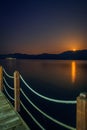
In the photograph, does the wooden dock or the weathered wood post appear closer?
the weathered wood post

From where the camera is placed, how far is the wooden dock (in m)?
4.38

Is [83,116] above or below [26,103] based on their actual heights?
above

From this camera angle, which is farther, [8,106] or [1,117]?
[8,106]

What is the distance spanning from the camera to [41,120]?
11.9 m

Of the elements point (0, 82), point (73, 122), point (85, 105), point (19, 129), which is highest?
point (85, 105)

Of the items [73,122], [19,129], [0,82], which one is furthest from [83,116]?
[73,122]

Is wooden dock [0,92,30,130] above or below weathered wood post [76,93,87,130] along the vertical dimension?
below

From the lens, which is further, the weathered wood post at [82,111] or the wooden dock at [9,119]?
the wooden dock at [9,119]

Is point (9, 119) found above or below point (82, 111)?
below

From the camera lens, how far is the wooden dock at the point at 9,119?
438 centimetres

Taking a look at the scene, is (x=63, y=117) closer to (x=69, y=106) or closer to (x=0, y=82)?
(x=69, y=106)

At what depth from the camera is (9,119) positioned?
4.86m

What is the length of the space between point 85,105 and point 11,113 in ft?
12.1

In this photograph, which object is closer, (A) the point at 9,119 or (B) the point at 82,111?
(B) the point at 82,111
